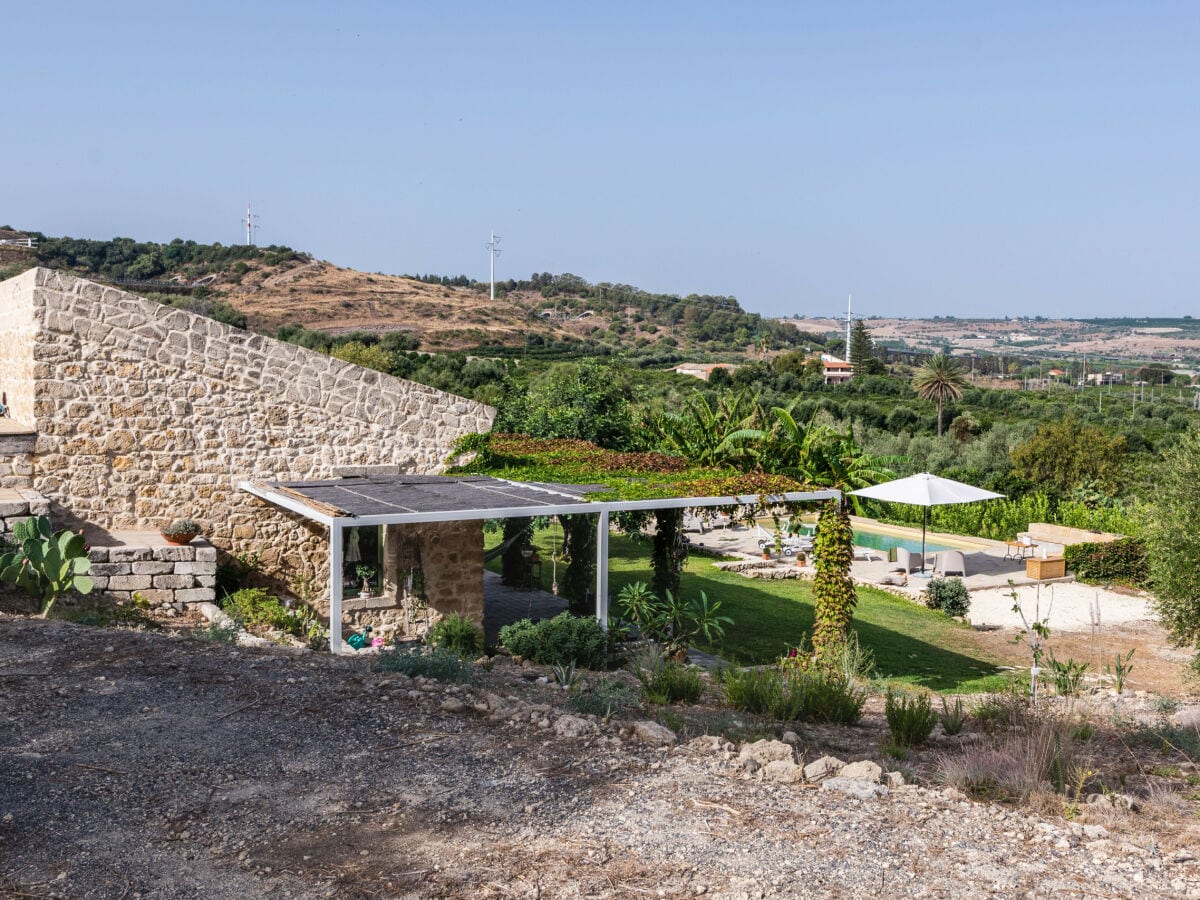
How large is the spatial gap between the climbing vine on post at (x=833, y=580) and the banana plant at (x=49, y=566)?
297 inches

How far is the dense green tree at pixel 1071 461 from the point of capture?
3216 cm

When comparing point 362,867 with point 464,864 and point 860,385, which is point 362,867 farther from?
point 860,385

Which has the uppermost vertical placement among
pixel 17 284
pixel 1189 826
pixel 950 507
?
pixel 17 284

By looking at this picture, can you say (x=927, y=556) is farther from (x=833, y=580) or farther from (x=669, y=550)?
(x=833, y=580)

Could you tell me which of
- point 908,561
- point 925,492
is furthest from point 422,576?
point 908,561

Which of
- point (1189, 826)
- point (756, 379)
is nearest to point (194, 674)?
point (1189, 826)

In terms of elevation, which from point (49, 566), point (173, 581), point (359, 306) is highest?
point (359, 306)

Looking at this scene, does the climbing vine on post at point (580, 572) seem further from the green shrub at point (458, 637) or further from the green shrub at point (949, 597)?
the green shrub at point (949, 597)

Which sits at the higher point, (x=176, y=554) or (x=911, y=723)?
(x=176, y=554)

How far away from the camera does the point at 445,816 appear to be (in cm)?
467

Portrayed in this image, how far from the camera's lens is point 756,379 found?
6078cm

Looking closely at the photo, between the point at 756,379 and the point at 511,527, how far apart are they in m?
47.3

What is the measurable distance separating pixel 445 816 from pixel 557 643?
17.2 ft

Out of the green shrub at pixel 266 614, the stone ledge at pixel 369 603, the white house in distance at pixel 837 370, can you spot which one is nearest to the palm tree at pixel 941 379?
the white house in distance at pixel 837 370
